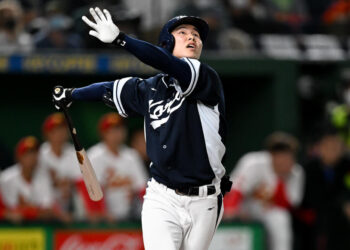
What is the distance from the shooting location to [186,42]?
193 inches

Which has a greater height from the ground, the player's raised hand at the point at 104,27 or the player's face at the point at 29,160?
the player's raised hand at the point at 104,27

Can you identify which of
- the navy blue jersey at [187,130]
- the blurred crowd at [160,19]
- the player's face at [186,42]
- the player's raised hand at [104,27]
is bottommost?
the navy blue jersey at [187,130]

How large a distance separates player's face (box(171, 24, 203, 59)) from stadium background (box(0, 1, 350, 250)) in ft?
11.3

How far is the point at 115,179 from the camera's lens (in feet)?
27.4

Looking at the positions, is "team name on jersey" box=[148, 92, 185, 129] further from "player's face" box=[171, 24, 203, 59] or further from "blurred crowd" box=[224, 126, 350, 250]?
"blurred crowd" box=[224, 126, 350, 250]

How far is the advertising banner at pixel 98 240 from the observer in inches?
315

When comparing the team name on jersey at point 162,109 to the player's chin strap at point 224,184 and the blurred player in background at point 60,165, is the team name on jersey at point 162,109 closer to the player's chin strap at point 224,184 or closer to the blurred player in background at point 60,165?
the player's chin strap at point 224,184

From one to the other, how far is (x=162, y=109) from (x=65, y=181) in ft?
12.0

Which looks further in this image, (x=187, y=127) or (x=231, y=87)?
(x=231, y=87)

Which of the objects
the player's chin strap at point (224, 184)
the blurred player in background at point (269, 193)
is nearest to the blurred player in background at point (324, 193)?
the blurred player in background at point (269, 193)

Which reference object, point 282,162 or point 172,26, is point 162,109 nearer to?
point 172,26

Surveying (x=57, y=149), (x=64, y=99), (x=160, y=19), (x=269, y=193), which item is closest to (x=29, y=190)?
(x=57, y=149)

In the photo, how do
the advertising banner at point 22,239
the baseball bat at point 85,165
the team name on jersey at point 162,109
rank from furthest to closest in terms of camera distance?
the advertising banner at point 22,239, the baseball bat at point 85,165, the team name on jersey at point 162,109

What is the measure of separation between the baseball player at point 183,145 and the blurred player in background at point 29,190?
3267 mm
